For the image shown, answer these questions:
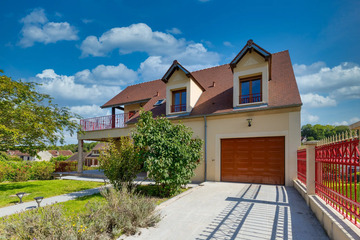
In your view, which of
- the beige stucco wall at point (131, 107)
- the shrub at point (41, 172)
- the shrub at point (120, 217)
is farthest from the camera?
the beige stucco wall at point (131, 107)

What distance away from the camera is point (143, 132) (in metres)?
7.45

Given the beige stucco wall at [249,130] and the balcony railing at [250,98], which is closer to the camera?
the beige stucco wall at [249,130]

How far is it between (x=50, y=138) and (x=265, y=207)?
39.1 feet

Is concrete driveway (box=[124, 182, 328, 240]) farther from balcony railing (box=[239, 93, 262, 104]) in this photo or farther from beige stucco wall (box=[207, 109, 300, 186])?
balcony railing (box=[239, 93, 262, 104])

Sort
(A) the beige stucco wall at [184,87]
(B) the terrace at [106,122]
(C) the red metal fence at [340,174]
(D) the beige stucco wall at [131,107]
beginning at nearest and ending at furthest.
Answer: (C) the red metal fence at [340,174]
(A) the beige stucco wall at [184,87]
(B) the terrace at [106,122]
(D) the beige stucco wall at [131,107]

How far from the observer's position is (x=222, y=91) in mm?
12711

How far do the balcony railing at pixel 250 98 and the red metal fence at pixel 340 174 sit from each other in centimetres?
551

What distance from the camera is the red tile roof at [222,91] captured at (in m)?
10.1

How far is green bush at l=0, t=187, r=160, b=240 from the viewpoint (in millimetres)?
3402

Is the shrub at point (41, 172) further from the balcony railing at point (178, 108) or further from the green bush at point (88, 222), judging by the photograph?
the green bush at point (88, 222)

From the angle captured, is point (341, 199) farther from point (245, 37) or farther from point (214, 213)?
point (245, 37)

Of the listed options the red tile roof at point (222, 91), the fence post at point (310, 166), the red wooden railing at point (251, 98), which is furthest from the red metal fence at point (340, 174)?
the red wooden railing at point (251, 98)

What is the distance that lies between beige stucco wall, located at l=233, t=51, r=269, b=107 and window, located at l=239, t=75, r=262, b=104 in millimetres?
305

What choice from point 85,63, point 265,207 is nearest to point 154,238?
point 265,207
